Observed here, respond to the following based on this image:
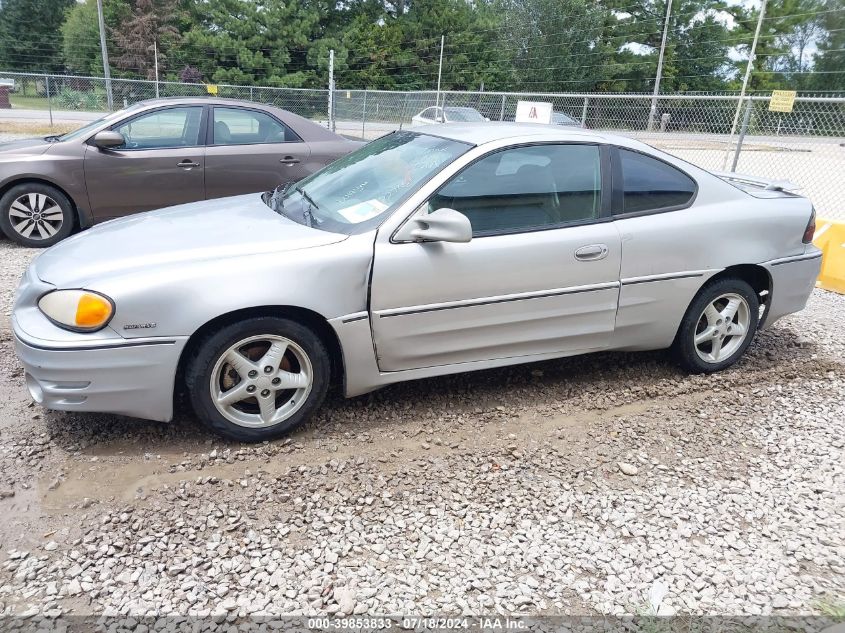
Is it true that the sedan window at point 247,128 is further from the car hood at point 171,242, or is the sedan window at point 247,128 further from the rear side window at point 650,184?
the rear side window at point 650,184

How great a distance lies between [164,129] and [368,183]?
4038 millimetres

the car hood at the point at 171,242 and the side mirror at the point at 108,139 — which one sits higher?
the side mirror at the point at 108,139

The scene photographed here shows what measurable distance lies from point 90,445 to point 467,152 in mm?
2473

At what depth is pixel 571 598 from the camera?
2.43m

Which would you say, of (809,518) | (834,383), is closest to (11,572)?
(809,518)

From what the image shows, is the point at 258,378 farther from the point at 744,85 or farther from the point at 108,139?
the point at 744,85

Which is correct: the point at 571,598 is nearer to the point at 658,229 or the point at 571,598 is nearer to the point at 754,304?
the point at 658,229

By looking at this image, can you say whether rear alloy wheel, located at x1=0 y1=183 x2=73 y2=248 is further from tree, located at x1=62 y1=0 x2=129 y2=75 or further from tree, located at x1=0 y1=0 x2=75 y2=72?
tree, located at x1=0 y1=0 x2=75 y2=72

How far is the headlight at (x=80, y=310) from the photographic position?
9.57ft

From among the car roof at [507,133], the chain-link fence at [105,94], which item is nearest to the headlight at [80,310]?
the car roof at [507,133]

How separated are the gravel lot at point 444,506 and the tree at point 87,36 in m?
56.8

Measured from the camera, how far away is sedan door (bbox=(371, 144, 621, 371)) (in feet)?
11.0

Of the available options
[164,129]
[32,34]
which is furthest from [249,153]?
[32,34]

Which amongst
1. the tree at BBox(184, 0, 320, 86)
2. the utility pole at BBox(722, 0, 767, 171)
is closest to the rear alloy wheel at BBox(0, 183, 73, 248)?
Answer: the utility pole at BBox(722, 0, 767, 171)
